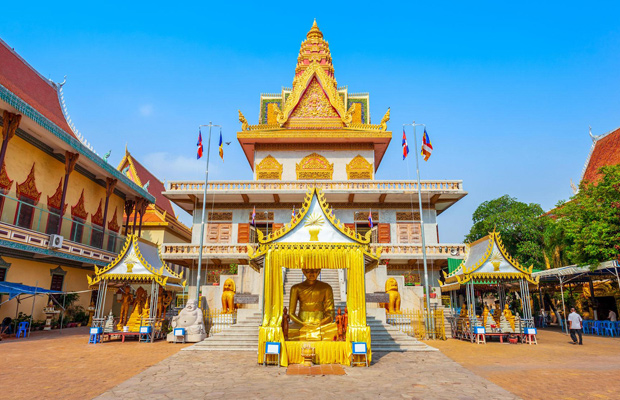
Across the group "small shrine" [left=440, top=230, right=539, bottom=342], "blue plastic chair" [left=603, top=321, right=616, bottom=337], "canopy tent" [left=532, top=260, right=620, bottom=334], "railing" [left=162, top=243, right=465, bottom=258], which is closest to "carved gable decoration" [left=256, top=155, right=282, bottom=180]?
Answer: "railing" [left=162, top=243, right=465, bottom=258]

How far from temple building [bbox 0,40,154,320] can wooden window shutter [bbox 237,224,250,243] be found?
7703 mm

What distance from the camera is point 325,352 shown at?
8.74 metres

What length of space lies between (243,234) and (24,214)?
36.9 ft

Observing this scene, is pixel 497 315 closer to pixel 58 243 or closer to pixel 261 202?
pixel 261 202

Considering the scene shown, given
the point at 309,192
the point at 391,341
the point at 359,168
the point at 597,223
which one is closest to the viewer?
the point at 391,341

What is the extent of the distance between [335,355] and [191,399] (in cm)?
377

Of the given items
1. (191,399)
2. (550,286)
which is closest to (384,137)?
(550,286)

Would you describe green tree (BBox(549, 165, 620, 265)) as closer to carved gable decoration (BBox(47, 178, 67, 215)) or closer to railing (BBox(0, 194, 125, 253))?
railing (BBox(0, 194, 125, 253))

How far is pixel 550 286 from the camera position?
2267 cm

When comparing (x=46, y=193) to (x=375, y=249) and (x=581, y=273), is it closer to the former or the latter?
(x=375, y=249)

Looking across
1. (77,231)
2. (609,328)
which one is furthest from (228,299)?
(609,328)

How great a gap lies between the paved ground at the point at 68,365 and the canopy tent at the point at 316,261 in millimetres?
3323

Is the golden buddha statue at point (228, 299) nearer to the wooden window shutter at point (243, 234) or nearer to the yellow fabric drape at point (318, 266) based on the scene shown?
the yellow fabric drape at point (318, 266)

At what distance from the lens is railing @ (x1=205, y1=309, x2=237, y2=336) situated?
14.3 m
